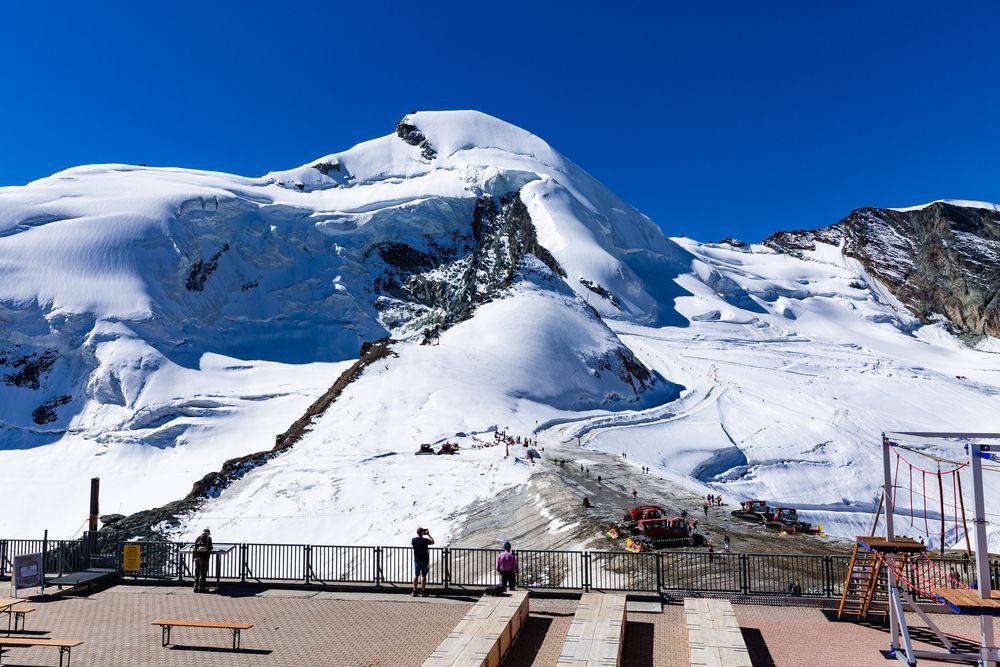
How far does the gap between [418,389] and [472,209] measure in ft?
243

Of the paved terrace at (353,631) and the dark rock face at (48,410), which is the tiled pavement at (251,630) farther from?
the dark rock face at (48,410)

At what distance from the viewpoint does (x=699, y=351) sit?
83.2 meters

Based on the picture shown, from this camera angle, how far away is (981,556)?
9773 mm

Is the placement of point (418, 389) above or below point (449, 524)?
above

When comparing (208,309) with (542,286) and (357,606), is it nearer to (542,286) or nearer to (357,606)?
(542,286)

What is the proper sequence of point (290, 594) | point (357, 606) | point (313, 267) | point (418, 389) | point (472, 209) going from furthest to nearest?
1. point (472, 209)
2. point (313, 267)
3. point (418, 389)
4. point (290, 594)
5. point (357, 606)

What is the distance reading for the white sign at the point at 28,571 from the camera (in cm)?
1600

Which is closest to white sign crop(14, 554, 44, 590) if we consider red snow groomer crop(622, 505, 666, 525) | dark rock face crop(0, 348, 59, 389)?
red snow groomer crop(622, 505, 666, 525)

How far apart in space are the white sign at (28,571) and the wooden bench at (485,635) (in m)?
9.35

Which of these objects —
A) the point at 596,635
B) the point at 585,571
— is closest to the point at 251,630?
the point at 596,635

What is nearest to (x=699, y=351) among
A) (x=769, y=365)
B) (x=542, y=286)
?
(x=769, y=365)

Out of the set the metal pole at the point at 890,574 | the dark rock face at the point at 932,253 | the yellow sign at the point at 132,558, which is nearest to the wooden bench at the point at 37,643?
the yellow sign at the point at 132,558

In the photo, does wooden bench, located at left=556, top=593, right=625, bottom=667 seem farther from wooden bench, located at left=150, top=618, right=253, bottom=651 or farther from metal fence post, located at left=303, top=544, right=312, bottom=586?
metal fence post, located at left=303, top=544, right=312, bottom=586

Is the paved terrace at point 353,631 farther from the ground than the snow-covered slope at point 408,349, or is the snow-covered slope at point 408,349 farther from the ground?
the snow-covered slope at point 408,349
